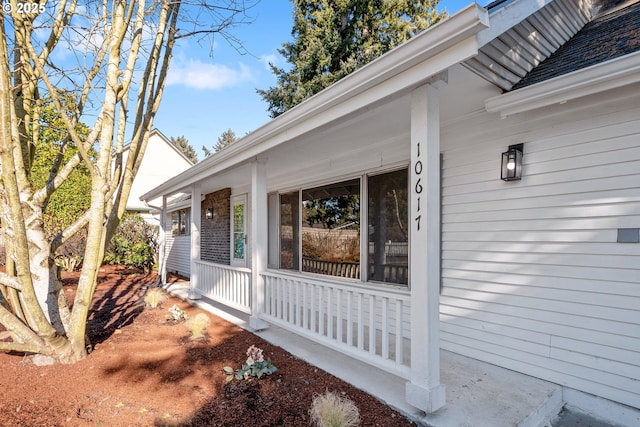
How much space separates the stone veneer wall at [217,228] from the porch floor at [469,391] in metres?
5.29

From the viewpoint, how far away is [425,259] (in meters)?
2.47

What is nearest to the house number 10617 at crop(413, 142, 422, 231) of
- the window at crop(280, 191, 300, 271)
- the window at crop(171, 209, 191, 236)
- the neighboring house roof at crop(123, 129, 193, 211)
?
the window at crop(280, 191, 300, 271)

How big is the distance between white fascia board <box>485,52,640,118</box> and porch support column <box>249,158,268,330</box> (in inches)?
111

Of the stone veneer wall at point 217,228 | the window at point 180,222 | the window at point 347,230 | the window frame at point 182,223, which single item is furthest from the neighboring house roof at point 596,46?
the window at point 180,222

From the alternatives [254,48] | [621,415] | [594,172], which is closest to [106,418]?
[621,415]

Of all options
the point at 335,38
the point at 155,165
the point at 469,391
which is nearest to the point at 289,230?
the point at 469,391

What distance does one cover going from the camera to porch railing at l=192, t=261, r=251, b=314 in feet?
17.0

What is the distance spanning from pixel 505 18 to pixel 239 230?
A: 6779 mm

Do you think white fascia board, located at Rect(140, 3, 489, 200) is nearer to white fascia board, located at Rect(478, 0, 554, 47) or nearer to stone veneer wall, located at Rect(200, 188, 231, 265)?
white fascia board, located at Rect(478, 0, 554, 47)

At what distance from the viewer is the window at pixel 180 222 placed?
11.3 meters

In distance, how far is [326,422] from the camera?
2.26m

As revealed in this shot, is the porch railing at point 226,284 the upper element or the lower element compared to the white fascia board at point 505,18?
lower

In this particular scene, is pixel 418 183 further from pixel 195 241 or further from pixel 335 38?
pixel 335 38

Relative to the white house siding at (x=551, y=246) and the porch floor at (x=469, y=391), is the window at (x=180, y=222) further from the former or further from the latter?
the white house siding at (x=551, y=246)
